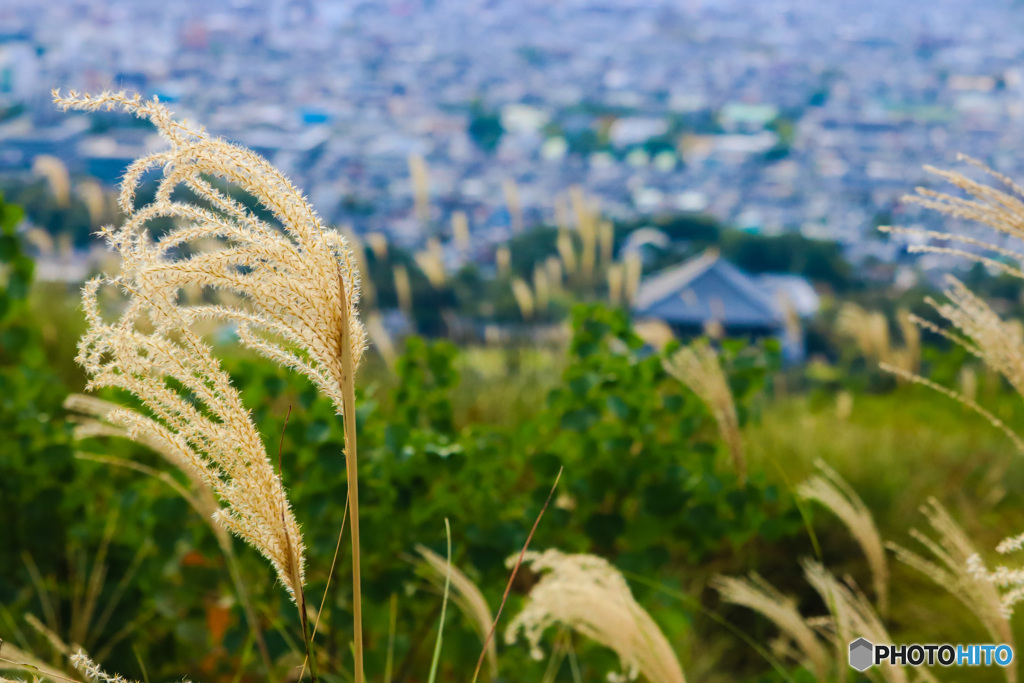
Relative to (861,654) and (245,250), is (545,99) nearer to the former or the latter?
(861,654)

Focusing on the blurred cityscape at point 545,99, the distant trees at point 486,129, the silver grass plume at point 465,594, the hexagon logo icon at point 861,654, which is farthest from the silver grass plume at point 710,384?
the distant trees at point 486,129

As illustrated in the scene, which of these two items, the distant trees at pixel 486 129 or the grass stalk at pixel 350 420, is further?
the distant trees at pixel 486 129

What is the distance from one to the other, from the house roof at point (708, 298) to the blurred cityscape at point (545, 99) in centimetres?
136

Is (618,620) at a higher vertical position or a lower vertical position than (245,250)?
lower

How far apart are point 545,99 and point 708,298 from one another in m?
10.2

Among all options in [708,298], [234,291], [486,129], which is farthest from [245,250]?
[486,129]

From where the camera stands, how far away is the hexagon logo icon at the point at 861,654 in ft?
5.44

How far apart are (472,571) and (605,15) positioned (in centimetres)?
2400

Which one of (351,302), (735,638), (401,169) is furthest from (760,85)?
(351,302)

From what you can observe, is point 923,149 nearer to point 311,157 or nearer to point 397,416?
point 311,157

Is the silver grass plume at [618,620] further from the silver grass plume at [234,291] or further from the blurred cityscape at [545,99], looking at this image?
the blurred cityscape at [545,99]

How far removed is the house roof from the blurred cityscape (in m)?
1.36

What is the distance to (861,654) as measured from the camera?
65.7 inches

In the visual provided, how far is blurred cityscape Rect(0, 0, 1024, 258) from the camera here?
7.95m
